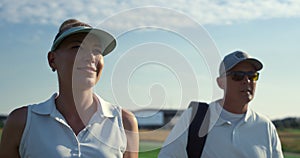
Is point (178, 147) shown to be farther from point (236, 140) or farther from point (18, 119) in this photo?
point (18, 119)

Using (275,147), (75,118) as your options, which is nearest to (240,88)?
(275,147)

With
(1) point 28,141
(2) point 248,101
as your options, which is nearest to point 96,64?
(1) point 28,141

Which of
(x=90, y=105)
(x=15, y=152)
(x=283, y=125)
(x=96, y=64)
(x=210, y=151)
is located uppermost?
(x=96, y=64)

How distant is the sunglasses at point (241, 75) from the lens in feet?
17.6

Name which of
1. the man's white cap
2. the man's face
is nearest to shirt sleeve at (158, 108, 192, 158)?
the man's face

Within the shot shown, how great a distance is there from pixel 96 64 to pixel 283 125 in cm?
4403

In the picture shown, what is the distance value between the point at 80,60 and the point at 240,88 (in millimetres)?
2662

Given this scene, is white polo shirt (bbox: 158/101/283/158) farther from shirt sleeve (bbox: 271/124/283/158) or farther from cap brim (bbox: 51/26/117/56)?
cap brim (bbox: 51/26/117/56)

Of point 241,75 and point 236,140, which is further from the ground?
point 241,75

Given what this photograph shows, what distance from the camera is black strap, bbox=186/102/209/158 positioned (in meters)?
4.59

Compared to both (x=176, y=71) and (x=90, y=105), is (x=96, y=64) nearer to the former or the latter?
(x=90, y=105)

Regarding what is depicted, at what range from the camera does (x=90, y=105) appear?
9.86ft

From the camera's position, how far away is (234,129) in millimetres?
4969

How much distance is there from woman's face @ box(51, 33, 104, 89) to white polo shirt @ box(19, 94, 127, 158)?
184 millimetres
